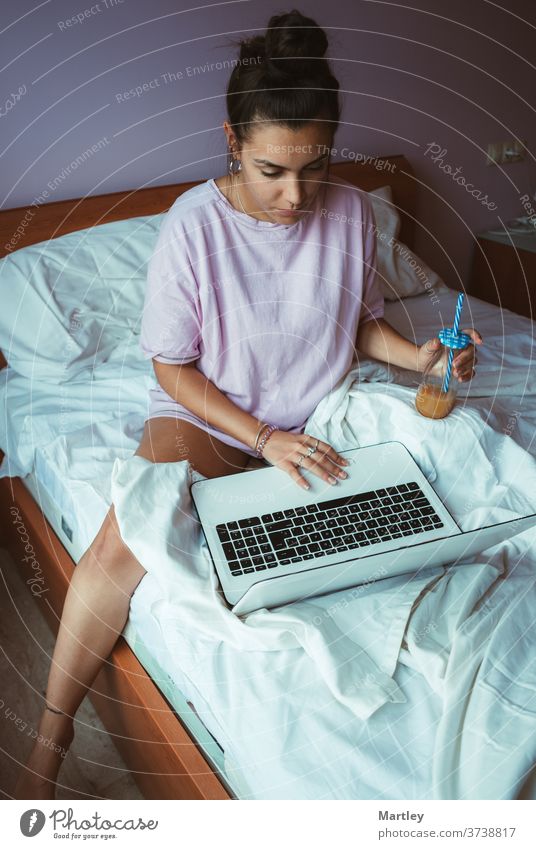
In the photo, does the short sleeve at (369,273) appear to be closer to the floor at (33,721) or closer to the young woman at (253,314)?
the young woman at (253,314)

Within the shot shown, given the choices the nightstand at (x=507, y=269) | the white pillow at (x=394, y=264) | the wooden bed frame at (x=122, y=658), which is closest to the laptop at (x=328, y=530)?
the wooden bed frame at (x=122, y=658)

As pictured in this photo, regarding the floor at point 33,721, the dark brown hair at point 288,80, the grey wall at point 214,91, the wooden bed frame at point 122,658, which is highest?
the grey wall at point 214,91

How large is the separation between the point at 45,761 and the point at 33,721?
0.20 m

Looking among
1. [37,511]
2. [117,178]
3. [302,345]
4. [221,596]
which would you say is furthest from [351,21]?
[221,596]

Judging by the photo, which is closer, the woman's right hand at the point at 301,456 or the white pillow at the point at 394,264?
the woman's right hand at the point at 301,456

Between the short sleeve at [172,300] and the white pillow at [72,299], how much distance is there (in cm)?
35

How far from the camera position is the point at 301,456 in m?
0.85

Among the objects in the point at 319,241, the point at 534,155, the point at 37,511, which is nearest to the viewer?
the point at 319,241

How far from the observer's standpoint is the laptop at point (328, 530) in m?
0.70

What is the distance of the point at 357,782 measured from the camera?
59 cm

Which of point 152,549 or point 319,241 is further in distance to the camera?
point 319,241
